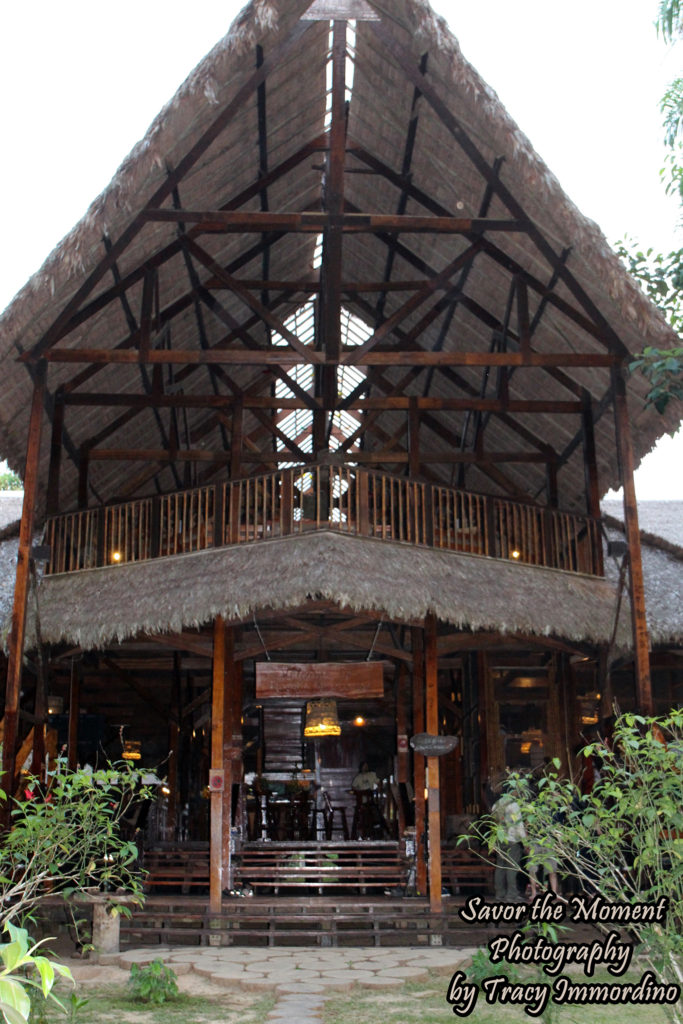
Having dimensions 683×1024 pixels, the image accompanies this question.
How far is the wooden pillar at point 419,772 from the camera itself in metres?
10.3

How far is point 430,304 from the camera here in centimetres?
1313

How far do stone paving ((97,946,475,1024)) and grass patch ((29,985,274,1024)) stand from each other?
15 cm

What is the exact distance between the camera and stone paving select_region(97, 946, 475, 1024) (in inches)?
261

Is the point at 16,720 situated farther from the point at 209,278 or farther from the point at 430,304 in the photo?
the point at 430,304

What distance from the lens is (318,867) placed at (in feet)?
33.6

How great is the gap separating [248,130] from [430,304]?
12.4ft

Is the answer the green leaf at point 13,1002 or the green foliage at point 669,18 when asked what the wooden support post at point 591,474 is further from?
the green leaf at point 13,1002

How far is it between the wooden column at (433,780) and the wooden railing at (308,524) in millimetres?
1031

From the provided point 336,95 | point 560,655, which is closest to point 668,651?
point 560,655

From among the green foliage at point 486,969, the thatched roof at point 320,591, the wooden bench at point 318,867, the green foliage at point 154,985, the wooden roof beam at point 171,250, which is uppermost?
the wooden roof beam at point 171,250

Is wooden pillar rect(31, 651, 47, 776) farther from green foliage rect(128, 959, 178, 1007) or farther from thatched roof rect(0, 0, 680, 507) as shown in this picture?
green foliage rect(128, 959, 178, 1007)

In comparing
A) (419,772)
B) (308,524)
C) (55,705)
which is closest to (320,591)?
(308,524)

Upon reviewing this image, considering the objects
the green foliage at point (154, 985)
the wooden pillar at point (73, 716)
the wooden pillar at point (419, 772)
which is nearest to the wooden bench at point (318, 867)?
the wooden pillar at point (419, 772)

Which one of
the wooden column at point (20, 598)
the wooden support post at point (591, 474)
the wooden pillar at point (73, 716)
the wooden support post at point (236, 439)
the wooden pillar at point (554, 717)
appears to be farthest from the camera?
the wooden pillar at point (554, 717)
